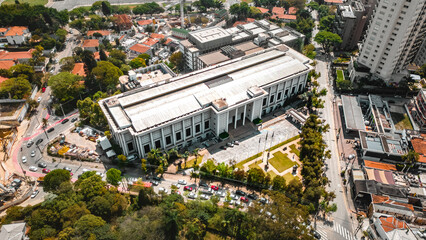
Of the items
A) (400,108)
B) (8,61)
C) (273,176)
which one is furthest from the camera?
(8,61)

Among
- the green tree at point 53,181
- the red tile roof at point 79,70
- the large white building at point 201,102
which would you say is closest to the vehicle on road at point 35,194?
the green tree at point 53,181

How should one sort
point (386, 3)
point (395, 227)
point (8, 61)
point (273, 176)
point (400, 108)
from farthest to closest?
1. point (8, 61)
2. point (400, 108)
3. point (386, 3)
4. point (273, 176)
5. point (395, 227)

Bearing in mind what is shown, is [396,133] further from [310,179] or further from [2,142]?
[2,142]

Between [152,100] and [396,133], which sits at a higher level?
[152,100]

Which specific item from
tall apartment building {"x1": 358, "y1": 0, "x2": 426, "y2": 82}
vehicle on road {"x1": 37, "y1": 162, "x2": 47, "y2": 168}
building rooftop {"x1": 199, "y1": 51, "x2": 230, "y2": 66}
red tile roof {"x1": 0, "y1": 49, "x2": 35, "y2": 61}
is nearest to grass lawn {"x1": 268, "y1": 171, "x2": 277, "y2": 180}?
building rooftop {"x1": 199, "y1": 51, "x2": 230, "y2": 66}

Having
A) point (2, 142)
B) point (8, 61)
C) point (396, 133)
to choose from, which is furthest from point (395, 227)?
point (8, 61)

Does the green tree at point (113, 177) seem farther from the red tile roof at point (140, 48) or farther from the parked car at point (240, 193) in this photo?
the red tile roof at point (140, 48)

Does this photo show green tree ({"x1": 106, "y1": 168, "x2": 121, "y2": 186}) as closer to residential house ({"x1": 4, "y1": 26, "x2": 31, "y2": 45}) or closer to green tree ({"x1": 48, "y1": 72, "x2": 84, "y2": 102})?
green tree ({"x1": 48, "y1": 72, "x2": 84, "y2": 102})
